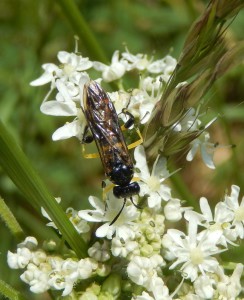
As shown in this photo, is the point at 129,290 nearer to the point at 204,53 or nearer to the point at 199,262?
the point at 199,262

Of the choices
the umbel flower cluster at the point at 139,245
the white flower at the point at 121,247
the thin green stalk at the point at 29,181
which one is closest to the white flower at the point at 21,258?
the umbel flower cluster at the point at 139,245

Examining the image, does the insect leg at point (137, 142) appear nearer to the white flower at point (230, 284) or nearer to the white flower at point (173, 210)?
the white flower at point (173, 210)

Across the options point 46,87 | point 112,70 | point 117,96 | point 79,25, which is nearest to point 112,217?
point 117,96

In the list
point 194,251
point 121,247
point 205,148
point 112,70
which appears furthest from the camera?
point 112,70

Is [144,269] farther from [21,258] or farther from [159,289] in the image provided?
[21,258]

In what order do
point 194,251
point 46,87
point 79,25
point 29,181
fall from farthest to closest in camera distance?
point 46,87, point 79,25, point 194,251, point 29,181

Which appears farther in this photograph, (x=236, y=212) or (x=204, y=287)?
(x=236, y=212)

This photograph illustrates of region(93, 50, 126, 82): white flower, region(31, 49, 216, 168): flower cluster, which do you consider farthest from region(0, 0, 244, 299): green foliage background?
region(93, 50, 126, 82): white flower

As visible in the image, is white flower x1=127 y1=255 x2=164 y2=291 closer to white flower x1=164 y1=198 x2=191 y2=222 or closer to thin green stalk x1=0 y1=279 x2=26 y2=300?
white flower x1=164 y1=198 x2=191 y2=222
